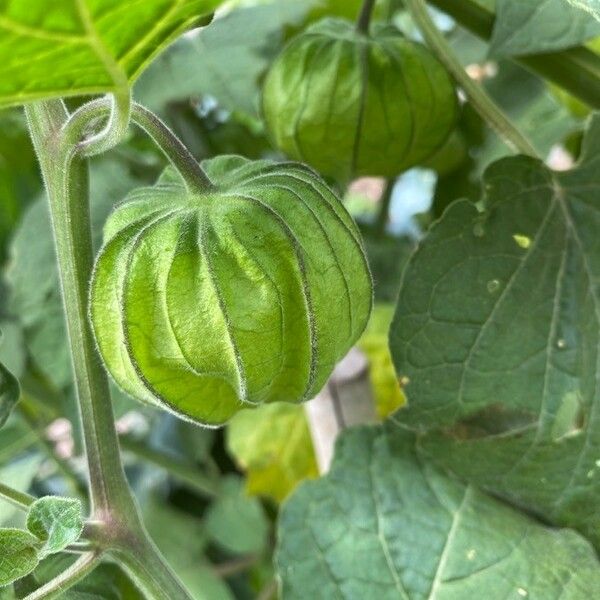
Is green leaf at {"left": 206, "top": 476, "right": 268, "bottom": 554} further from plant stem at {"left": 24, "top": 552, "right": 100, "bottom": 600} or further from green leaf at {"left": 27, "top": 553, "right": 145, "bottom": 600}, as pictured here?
plant stem at {"left": 24, "top": 552, "right": 100, "bottom": 600}

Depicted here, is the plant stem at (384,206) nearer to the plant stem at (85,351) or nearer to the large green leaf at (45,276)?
the large green leaf at (45,276)

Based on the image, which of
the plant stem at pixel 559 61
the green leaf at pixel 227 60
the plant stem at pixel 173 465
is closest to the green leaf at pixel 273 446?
the plant stem at pixel 173 465

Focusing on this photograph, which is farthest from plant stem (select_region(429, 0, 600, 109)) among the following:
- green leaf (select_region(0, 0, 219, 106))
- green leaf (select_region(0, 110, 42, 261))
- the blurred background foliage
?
green leaf (select_region(0, 110, 42, 261))

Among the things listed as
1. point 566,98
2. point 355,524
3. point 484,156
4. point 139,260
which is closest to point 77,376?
point 139,260

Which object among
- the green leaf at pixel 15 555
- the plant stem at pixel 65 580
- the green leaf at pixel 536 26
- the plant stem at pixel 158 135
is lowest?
the plant stem at pixel 65 580

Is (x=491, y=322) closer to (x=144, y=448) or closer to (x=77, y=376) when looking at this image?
(x=77, y=376)

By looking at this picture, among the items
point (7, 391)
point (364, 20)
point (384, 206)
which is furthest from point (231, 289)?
point (384, 206)

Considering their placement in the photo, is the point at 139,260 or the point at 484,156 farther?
the point at 484,156

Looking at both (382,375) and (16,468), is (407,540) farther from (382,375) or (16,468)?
(16,468)
